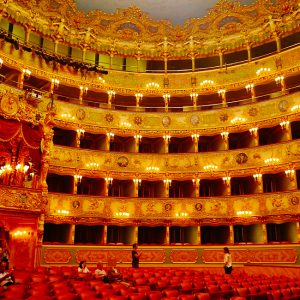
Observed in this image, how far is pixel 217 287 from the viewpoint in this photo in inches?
343

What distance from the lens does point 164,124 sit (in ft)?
76.8

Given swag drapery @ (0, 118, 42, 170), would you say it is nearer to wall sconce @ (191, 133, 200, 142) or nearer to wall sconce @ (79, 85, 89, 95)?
wall sconce @ (79, 85, 89, 95)

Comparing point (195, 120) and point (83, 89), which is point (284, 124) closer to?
point (195, 120)

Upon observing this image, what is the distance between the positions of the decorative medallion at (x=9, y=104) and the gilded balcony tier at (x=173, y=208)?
7.06m

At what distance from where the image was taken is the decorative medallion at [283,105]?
20819 mm

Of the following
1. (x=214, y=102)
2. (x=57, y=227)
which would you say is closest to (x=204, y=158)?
(x=214, y=102)

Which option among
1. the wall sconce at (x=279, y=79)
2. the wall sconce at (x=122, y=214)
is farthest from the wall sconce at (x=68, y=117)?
the wall sconce at (x=279, y=79)

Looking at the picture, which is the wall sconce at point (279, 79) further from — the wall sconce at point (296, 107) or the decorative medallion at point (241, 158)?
the decorative medallion at point (241, 158)

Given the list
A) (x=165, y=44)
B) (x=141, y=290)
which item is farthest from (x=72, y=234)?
(x=165, y=44)

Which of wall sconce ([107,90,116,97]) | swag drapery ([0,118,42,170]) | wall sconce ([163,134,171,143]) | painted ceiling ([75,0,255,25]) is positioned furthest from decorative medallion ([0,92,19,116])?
painted ceiling ([75,0,255,25])

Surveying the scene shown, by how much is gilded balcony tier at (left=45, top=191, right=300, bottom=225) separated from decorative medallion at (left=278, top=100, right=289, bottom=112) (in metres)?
5.12

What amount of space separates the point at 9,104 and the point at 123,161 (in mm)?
9746

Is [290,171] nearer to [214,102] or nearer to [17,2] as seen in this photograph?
[214,102]

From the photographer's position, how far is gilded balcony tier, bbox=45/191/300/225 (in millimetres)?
19328
